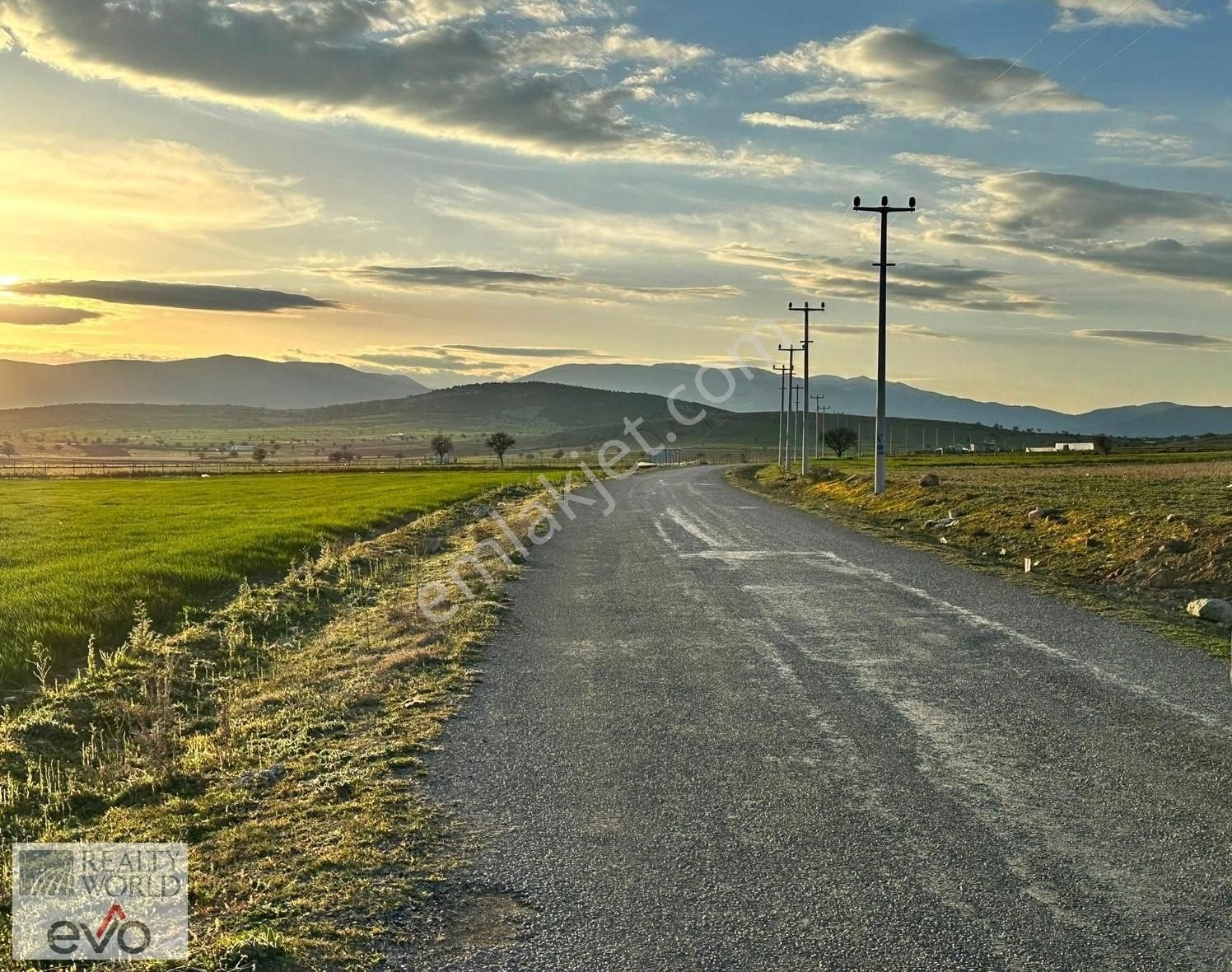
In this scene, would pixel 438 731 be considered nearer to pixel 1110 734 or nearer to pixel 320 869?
pixel 320 869

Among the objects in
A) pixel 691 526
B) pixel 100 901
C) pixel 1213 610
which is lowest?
pixel 100 901

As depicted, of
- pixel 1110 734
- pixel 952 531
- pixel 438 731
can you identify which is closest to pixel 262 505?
pixel 952 531

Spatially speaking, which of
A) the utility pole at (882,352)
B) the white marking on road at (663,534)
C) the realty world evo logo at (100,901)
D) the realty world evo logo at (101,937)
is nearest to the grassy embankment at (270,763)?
the realty world evo logo at (100,901)

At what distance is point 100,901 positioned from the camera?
520cm

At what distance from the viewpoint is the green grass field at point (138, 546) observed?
1377cm

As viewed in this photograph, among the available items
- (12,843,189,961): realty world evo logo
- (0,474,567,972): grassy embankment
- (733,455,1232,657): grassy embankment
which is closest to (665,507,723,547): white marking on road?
(733,455,1232,657): grassy embankment

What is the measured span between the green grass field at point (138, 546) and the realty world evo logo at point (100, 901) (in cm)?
641

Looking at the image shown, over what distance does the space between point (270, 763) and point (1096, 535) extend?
50.9 ft

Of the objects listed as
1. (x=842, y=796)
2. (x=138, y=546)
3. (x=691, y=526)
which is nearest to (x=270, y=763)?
(x=842, y=796)

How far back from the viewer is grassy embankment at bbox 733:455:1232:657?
1355 centimetres

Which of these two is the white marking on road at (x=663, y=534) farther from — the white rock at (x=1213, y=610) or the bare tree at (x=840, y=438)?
the bare tree at (x=840, y=438)

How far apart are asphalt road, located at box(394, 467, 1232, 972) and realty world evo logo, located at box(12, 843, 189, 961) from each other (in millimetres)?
1446

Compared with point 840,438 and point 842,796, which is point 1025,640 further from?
point 840,438

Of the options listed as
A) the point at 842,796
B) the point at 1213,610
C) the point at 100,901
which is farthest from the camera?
the point at 1213,610
